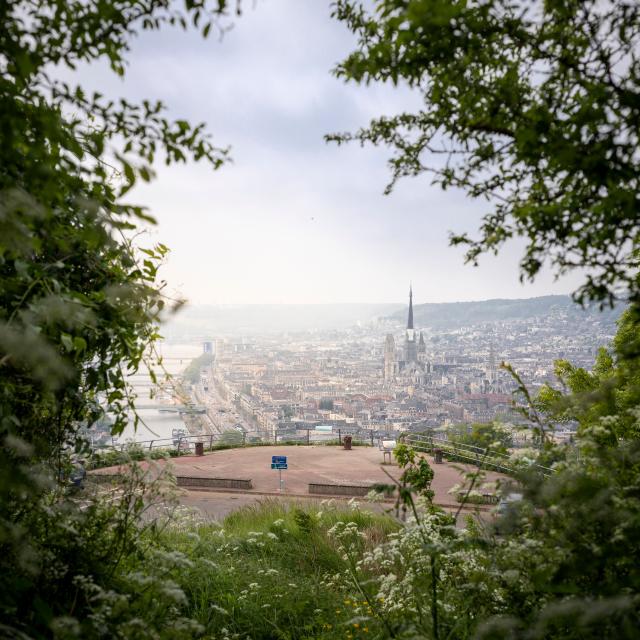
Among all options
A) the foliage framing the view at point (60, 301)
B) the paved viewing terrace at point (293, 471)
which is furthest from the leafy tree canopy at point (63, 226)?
the paved viewing terrace at point (293, 471)

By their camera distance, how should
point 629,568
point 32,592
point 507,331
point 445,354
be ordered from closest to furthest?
point 629,568 < point 32,592 < point 507,331 < point 445,354

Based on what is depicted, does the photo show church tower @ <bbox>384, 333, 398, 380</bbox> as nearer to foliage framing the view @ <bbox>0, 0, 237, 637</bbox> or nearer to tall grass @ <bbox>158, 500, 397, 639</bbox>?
tall grass @ <bbox>158, 500, 397, 639</bbox>

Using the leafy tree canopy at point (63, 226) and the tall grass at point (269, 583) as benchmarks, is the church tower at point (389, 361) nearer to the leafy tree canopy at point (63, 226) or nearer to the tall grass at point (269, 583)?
the tall grass at point (269, 583)

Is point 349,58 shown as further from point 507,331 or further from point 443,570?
point 507,331

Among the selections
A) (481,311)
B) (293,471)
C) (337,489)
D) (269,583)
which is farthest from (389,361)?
(269,583)

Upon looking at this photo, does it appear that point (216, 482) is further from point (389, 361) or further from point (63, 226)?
point (389, 361)

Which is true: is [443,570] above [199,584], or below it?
above

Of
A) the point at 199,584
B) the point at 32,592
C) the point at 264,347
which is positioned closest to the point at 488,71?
the point at 32,592

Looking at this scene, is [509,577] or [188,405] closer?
[509,577]

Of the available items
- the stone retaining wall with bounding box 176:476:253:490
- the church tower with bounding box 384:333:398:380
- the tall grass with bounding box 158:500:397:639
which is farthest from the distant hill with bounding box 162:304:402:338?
the tall grass with bounding box 158:500:397:639
